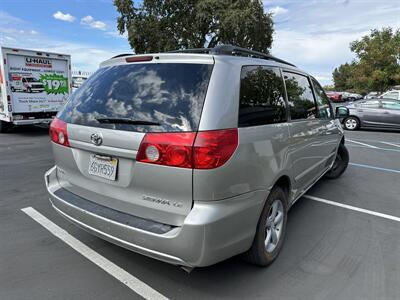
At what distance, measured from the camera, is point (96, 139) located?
257 centimetres

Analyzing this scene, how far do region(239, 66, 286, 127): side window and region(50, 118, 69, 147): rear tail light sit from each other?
5.17ft

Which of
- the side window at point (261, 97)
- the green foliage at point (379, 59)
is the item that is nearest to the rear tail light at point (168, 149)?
the side window at point (261, 97)

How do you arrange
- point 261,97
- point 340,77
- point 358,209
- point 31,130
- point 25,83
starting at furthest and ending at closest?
point 340,77 → point 31,130 → point 25,83 → point 358,209 → point 261,97

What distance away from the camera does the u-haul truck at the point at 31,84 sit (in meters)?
10.6

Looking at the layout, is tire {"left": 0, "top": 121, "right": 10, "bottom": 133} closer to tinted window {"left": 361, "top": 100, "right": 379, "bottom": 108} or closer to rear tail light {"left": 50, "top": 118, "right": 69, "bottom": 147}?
rear tail light {"left": 50, "top": 118, "right": 69, "bottom": 147}

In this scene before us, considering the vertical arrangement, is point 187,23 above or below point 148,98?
above

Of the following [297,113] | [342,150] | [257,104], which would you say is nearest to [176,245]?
[257,104]

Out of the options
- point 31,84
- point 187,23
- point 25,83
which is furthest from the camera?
point 187,23

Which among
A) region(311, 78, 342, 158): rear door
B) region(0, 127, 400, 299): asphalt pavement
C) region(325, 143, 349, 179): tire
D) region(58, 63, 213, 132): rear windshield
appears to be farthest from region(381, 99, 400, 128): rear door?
region(58, 63, 213, 132): rear windshield

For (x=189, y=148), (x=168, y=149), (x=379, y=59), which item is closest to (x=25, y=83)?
(x=168, y=149)

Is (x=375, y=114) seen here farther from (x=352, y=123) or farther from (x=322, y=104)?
(x=322, y=104)

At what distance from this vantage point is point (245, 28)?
25531mm

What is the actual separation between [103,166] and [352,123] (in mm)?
13994

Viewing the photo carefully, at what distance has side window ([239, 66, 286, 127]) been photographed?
2584 mm
